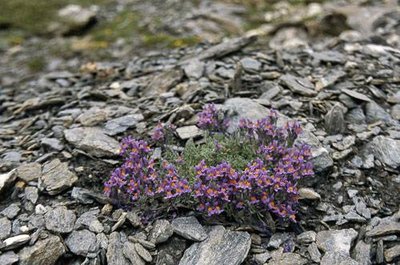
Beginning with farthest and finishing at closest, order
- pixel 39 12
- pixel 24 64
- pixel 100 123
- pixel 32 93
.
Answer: pixel 39 12 < pixel 24 64 < pixel 32 93 < pixel 100 123

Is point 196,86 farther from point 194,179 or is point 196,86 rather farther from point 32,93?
point 32,93

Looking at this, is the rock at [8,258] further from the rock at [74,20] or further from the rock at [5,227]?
the rock at [74,20]

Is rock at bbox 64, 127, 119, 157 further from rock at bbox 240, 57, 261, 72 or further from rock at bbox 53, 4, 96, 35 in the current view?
rock at bbox 53, 4, 96, 35

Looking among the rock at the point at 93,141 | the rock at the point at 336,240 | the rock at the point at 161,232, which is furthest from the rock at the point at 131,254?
the rock at the point at 336,240

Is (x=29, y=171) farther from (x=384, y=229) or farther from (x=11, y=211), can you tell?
(x=384, y=229)

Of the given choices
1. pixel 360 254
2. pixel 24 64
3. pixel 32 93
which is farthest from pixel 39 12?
pixel 360 254

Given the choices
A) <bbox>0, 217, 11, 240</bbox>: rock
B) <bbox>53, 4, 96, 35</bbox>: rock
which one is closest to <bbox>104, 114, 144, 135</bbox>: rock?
<bbox>0, 217, 11, 240</bbox>: rock
